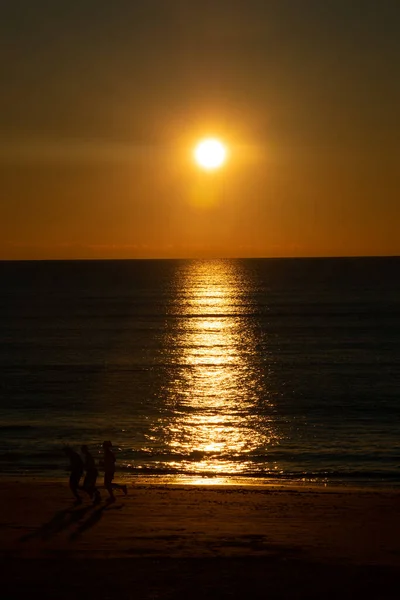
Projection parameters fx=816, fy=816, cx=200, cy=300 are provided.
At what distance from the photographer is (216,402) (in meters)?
45.8

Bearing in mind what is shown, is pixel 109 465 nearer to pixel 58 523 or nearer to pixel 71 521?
pixel 71 521

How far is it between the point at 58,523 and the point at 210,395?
29653 mm

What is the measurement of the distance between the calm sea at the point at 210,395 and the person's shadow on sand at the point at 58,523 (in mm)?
8304

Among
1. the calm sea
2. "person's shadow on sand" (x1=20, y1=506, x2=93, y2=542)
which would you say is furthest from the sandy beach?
the calm sea

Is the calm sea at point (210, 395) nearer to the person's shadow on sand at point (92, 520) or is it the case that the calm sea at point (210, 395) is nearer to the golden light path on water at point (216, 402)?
the golden light path on water at point (216, 402)

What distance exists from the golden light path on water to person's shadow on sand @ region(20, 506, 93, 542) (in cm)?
931

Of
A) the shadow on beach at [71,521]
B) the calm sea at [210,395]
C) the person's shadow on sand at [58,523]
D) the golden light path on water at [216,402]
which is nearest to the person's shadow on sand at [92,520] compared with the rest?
the shadow on beach at [71,521]

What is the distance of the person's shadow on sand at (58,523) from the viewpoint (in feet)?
58.3

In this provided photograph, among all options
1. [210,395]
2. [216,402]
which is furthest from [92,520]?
[210,395]

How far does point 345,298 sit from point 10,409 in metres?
116

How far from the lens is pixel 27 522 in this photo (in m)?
19.1

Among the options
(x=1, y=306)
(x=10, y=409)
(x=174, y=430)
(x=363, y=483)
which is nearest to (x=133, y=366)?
(x=10, y=409)

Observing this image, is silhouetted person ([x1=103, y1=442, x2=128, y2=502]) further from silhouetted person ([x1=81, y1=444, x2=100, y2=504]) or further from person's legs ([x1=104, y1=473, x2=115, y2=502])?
silhouetted person ([x1=81, y1=444, x2=100, y2=504])

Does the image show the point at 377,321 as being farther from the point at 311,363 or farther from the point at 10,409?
the point at 10,409
